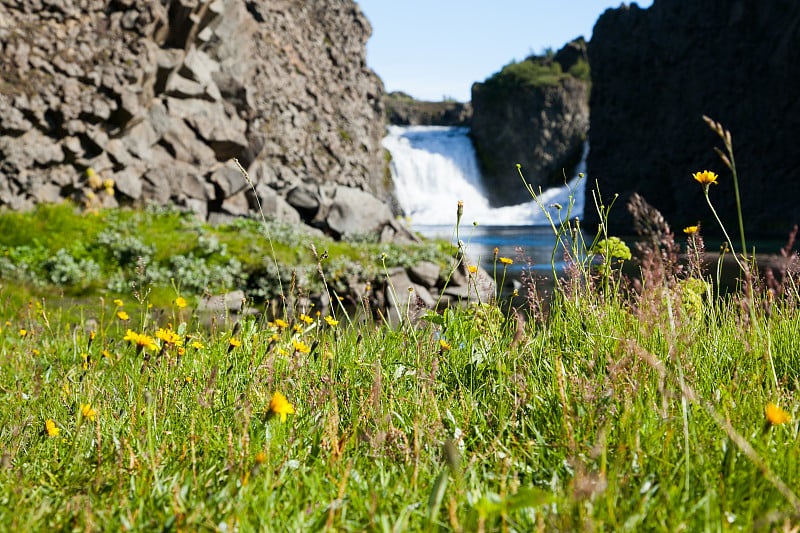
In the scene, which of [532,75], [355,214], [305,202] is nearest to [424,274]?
[355,214]

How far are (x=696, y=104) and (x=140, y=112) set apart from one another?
30.7 meters

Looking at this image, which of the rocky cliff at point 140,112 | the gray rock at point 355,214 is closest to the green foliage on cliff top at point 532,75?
the rocky cliff at point 140,112

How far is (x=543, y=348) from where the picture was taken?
2494 millimetres

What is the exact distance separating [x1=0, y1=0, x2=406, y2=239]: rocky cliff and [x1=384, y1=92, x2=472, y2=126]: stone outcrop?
39430 millimetres

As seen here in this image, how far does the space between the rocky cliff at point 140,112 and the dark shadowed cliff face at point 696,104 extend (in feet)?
69.5

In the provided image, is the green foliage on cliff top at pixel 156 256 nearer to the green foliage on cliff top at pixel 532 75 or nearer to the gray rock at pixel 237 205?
the gray rock at pixel 237 205

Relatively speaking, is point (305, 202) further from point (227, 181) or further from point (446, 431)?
point (446, 431)

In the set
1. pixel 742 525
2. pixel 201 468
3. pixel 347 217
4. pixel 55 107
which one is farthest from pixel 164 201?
pixel 742 525

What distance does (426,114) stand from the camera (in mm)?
58031

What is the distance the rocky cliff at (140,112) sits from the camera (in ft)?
33.5

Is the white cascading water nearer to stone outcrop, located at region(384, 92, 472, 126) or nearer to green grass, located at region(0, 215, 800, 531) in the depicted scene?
stone outcrop, located at region(384, 92, 472, 126)

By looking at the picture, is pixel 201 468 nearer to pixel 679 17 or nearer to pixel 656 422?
pixel 656 422

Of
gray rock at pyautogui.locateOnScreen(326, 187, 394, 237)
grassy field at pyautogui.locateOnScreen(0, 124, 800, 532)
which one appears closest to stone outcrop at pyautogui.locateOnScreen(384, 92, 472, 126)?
gray rock at pyautogui.locateOnScreen(326, 187, 394, 237)

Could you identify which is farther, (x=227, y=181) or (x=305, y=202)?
(x=227, y=181)
